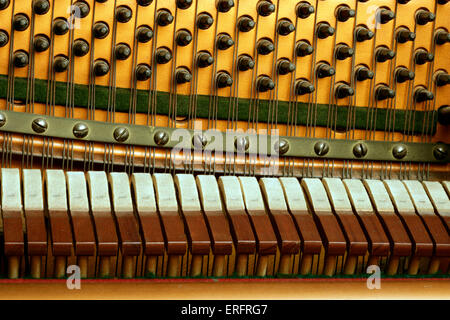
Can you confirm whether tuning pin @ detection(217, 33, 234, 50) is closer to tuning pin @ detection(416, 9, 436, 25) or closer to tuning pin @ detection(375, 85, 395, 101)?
tuning pin @ detection(375, 85, 395, 101)

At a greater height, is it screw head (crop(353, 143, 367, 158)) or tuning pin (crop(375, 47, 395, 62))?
tuning pin (crop(375, 47, 395, 62))

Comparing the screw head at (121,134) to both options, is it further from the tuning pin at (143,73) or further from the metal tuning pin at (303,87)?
the metal tuning pin at (303,87)

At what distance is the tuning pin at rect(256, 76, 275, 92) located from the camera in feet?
7.56

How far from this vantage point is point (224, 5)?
2295 mm

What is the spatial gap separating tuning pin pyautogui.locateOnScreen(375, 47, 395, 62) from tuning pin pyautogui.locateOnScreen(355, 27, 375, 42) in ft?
0.25

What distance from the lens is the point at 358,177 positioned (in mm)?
2455

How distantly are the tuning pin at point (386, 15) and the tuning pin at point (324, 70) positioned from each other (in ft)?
0.89

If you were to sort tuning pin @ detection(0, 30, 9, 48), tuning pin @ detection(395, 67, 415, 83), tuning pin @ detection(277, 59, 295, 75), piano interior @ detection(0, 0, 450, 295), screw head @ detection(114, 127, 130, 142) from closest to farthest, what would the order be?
piano interior @ detection(0, 0, 450, 295)
tuning pin @ detection(0, 30, 9, 48)
screw head @ detection(114, 127, 130, 142)
tuning pin @ detection(277, 59, 295, 75)
tuning pin @ detection(395, 67, 415, 83)

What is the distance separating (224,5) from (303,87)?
400 millimetres

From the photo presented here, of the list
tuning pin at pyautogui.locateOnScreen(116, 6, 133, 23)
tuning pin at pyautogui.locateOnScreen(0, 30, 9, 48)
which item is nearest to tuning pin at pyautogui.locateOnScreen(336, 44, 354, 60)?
tuning pin at pyautogui.locateOnScreen(116, 6, 133, 23)

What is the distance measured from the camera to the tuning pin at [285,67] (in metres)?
2.33

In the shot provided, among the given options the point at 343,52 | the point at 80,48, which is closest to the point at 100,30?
the point at 80,48

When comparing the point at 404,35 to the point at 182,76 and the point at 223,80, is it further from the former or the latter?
the point at 182,76

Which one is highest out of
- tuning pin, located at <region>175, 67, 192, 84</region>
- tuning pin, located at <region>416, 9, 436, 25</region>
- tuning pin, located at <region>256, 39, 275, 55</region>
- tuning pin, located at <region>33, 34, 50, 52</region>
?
tuning pin, located at <region>416, 9, 436, 25</region>
